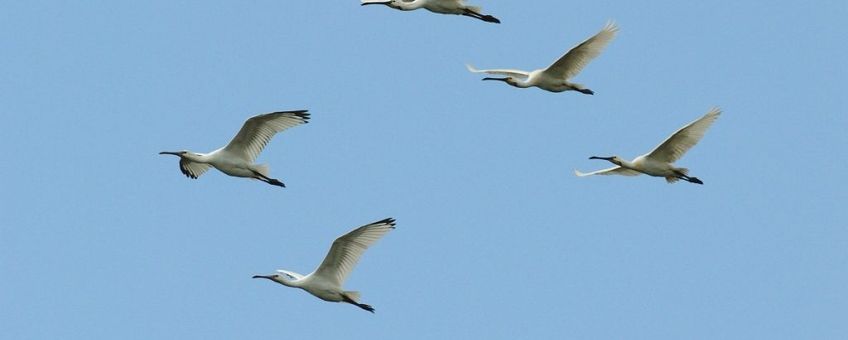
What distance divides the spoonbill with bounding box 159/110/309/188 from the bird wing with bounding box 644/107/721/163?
18.7 ft

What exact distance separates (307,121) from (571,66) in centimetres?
434

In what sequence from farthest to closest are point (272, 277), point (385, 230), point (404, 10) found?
point (404, 10), point (272, 277), point (385, 230)

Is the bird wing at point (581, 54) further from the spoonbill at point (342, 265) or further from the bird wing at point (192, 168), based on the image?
the bird wing at point (192, 168)

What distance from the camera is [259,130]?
32438 millimetres

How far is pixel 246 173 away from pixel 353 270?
9.30ft

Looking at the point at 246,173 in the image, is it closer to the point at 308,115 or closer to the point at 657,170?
the point at 308,115

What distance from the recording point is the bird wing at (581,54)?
32594 millimetres

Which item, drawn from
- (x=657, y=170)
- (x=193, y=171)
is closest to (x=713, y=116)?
(x=657, y=170)

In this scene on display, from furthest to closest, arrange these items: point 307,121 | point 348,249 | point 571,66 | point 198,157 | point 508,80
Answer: point 508,80, point 198,157, point 571,66, point 307,121, point 348,249

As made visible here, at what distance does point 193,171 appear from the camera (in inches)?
1379

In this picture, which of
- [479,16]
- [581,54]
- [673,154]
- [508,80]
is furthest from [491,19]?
[673,154]

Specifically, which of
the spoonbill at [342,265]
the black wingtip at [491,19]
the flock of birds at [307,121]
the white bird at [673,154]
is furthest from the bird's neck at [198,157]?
the white bird at [673,154]

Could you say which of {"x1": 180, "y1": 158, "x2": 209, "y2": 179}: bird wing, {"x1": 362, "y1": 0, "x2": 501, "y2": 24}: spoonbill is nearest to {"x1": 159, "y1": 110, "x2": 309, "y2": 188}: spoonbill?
{"x1": 180, "y1": 158, "x2": 209, "y2": 179}: bird wing

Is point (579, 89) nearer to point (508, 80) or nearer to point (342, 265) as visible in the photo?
point (508, 80)
